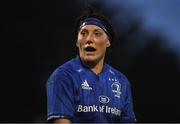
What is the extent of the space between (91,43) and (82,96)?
16.9 inches

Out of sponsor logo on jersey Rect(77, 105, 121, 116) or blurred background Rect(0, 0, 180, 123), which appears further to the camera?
blurred background Rect(0, 0, 180, 123)

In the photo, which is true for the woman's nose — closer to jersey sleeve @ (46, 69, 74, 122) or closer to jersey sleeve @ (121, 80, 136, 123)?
jersey sleeve @ (46, 69, 74, 122)

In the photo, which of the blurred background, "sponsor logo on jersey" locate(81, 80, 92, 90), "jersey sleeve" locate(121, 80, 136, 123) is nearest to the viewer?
"sponsor logo on jersey" locate(81, 80, 92, 90)

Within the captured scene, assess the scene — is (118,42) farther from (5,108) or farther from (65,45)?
(5,108)

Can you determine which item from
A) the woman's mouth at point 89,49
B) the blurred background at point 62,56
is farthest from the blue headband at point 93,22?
the blurred background at point 62,56

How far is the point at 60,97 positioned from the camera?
4074mm

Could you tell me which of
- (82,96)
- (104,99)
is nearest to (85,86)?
(82,96)

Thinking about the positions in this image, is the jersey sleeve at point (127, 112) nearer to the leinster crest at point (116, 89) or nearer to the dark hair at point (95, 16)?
the leinster crest at point (116, 89)

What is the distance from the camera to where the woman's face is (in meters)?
4.21

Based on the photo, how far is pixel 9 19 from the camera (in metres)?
11.7

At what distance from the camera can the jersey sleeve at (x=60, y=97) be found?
13.3ft

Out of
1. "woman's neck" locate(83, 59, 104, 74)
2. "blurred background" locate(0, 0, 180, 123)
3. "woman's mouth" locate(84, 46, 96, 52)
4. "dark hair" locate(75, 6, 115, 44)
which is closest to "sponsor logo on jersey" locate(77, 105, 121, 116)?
"woman's neck" locate(83, 59, 104, 74)

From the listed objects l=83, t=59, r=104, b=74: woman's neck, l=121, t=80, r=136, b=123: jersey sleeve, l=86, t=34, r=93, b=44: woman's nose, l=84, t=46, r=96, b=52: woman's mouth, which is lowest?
l=121, t=80, r=136, b=123: jersey sleeve

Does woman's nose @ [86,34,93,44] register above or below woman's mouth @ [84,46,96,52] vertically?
above
